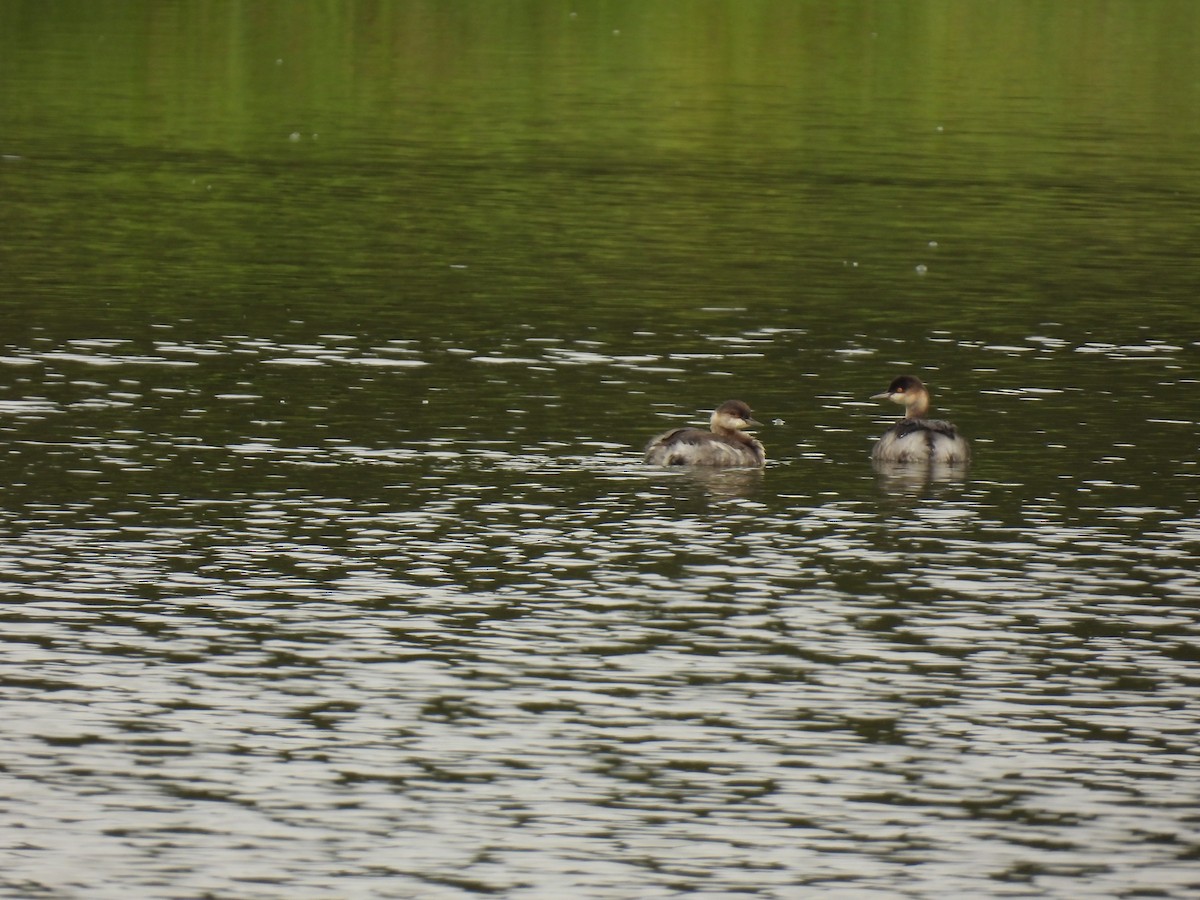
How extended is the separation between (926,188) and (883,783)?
30.2m

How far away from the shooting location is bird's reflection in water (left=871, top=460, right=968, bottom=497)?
815 inches

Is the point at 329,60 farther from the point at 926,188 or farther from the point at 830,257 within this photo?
the point at 830,257

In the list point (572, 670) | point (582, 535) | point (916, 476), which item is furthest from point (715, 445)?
point (572, 670)

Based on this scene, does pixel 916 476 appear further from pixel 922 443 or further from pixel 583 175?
pixel 583 175

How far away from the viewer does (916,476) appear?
21203 millimetres

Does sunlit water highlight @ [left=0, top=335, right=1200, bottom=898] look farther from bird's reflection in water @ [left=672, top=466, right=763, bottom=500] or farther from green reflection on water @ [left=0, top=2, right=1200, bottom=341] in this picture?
green reflection on water @ [left=0, top=2, right=1200, bottom=341]

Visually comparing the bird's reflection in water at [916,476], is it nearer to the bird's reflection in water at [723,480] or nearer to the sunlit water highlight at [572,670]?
the sunlit water highlight at [572,670]

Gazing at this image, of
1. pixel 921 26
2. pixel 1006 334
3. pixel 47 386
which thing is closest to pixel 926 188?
pixel 1006 334

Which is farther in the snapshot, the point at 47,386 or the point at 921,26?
the point at 921,26

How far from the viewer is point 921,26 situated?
80.9 metres

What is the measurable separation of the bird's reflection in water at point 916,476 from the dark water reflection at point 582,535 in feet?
0.17

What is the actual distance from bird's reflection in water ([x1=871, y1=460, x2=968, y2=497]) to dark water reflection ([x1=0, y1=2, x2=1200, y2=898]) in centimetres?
5

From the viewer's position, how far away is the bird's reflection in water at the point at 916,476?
20.7 metres

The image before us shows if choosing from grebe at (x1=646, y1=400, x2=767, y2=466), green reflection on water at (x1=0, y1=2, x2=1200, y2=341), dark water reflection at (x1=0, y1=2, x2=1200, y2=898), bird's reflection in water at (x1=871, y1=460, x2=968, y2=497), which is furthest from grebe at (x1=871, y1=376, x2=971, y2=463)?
green reflection on water at (x1=0, y1=2, x2=1200, y2=341)
